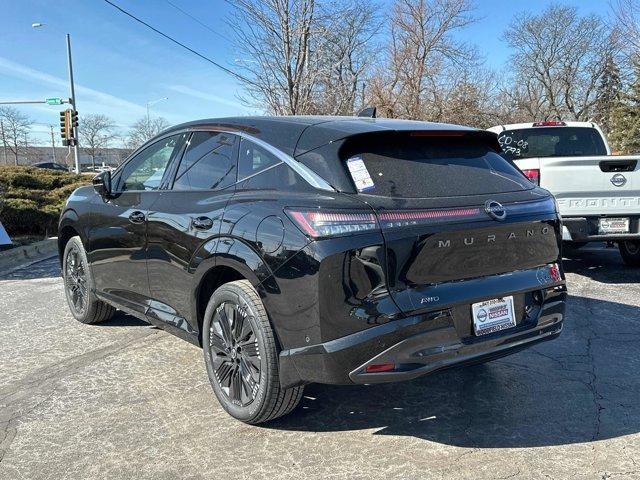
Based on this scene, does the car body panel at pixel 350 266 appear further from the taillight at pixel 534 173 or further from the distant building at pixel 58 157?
the distant building at pixel 58 157

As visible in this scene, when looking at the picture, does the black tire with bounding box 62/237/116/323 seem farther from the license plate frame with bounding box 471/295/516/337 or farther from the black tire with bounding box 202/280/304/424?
the license plate frame with bounding box 471/295/516/337

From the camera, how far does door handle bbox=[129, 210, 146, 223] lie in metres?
3.96

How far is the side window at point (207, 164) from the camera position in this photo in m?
3.45

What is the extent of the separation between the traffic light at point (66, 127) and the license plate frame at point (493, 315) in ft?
94.3

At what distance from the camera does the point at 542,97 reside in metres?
47.1

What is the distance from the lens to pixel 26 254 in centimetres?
912

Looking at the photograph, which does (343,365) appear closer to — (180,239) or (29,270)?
(180,239)

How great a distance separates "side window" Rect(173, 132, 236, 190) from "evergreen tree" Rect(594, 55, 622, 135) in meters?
43.7

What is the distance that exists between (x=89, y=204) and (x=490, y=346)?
11.6ft

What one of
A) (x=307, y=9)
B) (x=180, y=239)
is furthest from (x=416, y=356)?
(x=307, y=9)

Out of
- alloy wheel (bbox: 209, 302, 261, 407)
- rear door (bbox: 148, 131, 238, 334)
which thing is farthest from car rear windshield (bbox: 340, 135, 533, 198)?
alloy wheel (bbox: 209, 302, 261, 407)

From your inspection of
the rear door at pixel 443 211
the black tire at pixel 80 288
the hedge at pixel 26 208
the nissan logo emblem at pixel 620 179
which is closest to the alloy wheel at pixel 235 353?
the rear door at pixel 443 211

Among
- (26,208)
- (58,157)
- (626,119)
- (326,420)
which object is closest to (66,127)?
(26,208)

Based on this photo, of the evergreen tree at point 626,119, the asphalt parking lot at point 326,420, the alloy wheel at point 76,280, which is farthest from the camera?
the evergreen tree at point 626,119
